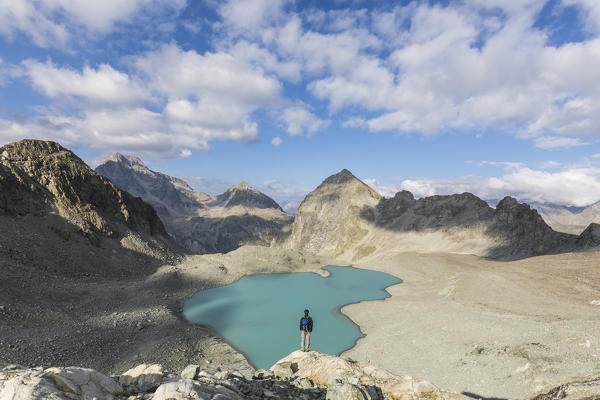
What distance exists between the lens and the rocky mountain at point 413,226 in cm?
8369

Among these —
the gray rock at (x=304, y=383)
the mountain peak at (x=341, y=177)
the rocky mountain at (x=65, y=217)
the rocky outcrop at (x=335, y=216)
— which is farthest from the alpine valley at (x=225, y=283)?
the mountain peak at (x=341, y=177)

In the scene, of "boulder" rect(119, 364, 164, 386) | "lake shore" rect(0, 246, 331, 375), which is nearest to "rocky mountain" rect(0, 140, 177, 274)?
"lake shore" rect(0, 246, 331, 375)

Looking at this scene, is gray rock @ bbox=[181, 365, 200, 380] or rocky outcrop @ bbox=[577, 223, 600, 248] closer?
gray rock @ bbox=[181, 365, 200, 380]

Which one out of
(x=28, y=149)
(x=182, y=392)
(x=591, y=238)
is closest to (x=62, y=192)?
(x=28, y=149)

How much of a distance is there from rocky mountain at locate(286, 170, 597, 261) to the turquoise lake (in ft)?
119

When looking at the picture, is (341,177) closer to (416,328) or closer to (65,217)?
(65,217)

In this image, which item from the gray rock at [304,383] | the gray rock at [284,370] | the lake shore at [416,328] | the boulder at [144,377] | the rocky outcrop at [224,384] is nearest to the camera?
the rocky outcrop at [224,384]

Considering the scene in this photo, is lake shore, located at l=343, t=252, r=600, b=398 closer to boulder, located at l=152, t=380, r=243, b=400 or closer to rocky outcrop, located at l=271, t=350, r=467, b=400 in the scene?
rocky outcrop, located at l=271, t=350, r=467, b=400

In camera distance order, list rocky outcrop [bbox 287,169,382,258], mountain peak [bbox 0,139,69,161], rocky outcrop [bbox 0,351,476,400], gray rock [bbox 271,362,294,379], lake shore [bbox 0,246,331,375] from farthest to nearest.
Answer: rocky outcrop [bbox 287,169,382,258] < mountain peak [bbox 0,139,69,161] < lake shore [bbox 0,246,331,375] < gray rock [bbox 271,362,294,379] < rocky outcrop [bbox 0,351,476,400]

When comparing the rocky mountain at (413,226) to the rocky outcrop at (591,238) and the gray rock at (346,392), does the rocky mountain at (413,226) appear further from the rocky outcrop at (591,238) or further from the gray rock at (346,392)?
the gray rock at (346,392)

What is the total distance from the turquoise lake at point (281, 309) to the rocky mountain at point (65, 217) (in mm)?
21391

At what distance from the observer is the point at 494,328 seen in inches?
1145

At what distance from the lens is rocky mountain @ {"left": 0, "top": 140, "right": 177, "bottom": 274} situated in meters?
50.6

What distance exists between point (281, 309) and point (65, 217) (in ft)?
154
